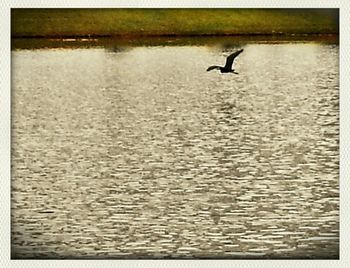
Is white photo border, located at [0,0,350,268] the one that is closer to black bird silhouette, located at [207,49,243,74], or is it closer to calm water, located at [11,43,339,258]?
calm water, located at [11,43,339,258]

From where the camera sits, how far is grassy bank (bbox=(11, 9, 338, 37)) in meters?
12.8

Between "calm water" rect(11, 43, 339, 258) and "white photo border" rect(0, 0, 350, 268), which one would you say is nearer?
"white photo border" rect(0, 0, 350, 268)

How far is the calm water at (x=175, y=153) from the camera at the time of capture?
1254 centimetres

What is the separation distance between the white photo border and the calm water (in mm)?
88

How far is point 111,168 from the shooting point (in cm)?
→ 1326

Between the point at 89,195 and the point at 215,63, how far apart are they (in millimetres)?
1973

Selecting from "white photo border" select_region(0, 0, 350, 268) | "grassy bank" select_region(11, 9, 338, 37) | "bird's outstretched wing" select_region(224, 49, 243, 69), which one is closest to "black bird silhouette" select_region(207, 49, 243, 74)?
"bird's outstretched wing" select_region(224, 49, 243, 69)
